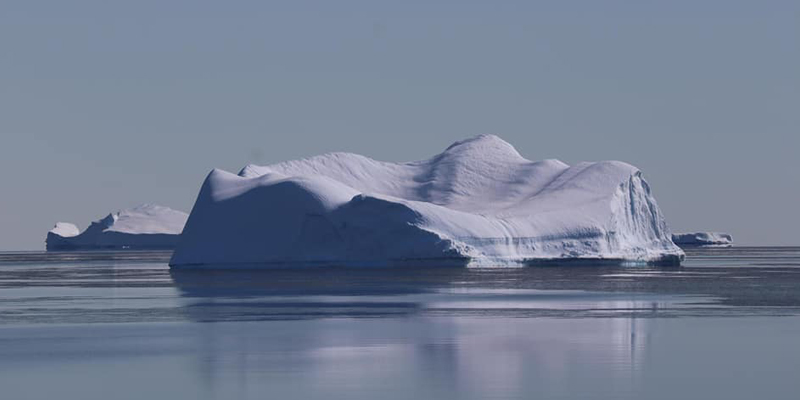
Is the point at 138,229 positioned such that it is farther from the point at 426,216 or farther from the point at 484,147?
the point at 426,216

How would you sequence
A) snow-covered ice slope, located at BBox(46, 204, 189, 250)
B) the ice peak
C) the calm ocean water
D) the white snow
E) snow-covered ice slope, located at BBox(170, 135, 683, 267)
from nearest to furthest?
1. the calm ocean water
2. snow-covered ice slope, located at BBox(170, 135, 683, 267)
3. the ice peak
4. snow-covered ice slope, located at BBox(46, 204, 189, 250)
5. the white snow

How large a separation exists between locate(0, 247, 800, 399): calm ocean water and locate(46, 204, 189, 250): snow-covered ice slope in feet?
380

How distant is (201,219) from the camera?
66125mm

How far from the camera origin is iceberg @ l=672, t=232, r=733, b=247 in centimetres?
18050

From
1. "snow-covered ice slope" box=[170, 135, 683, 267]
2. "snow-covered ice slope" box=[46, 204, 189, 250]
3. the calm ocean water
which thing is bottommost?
the calm ocean water

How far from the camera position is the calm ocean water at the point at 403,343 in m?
18.1

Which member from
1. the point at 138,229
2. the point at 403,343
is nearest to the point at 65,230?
the point at 138,229

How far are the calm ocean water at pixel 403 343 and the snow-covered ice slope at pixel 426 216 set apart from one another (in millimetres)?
20889

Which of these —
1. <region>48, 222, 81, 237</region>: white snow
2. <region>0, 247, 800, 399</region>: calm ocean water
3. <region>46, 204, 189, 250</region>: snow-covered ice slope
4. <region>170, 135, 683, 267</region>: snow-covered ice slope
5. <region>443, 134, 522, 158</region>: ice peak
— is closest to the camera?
<region>0, 247, 800, 399</region>: calm ocean water

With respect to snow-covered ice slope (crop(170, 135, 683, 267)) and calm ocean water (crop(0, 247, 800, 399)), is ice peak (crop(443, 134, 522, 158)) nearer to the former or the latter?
snow-covered ice slope (crop(170, 135, 683, 267))

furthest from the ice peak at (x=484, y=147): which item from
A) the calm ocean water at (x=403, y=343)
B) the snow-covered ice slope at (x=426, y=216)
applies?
the calm ocean water at (x=403, y=343)

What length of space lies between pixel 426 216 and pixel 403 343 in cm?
4039

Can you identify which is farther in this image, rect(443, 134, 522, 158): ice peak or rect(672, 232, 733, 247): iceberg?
rect(672, 232, 733, 247): iceberg

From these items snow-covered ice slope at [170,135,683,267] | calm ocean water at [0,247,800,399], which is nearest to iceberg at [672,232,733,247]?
snow-covered ice slope at [170,135,683,267]
